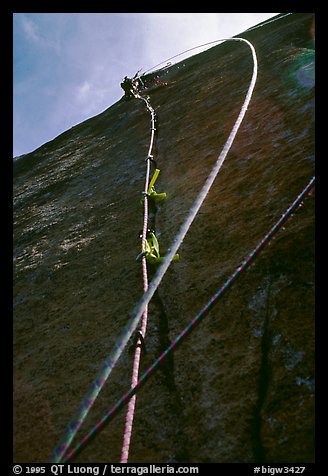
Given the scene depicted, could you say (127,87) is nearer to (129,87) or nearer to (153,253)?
(129,87)

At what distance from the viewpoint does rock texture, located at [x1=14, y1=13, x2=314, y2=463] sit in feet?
5.24

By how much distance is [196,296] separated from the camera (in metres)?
2.16

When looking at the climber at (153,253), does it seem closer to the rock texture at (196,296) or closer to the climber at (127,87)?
the rock texture at (196,296)

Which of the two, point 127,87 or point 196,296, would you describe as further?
point 127,87

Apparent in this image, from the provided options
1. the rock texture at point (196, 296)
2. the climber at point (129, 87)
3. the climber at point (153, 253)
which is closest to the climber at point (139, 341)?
the rock texture at point (196, 296)

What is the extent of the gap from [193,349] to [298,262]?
2.19 feet

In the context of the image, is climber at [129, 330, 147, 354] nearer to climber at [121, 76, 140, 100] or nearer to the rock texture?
the rock texture

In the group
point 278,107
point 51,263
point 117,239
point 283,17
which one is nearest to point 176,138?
point 278,107

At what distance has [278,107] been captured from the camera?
10.4 feet

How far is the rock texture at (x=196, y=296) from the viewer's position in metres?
1.60

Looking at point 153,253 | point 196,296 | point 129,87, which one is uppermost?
point 129,87

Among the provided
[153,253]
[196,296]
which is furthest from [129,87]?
[196,296]

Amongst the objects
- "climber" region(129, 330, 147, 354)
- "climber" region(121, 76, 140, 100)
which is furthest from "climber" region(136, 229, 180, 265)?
"climber" region(121, 76, 140, 100)
